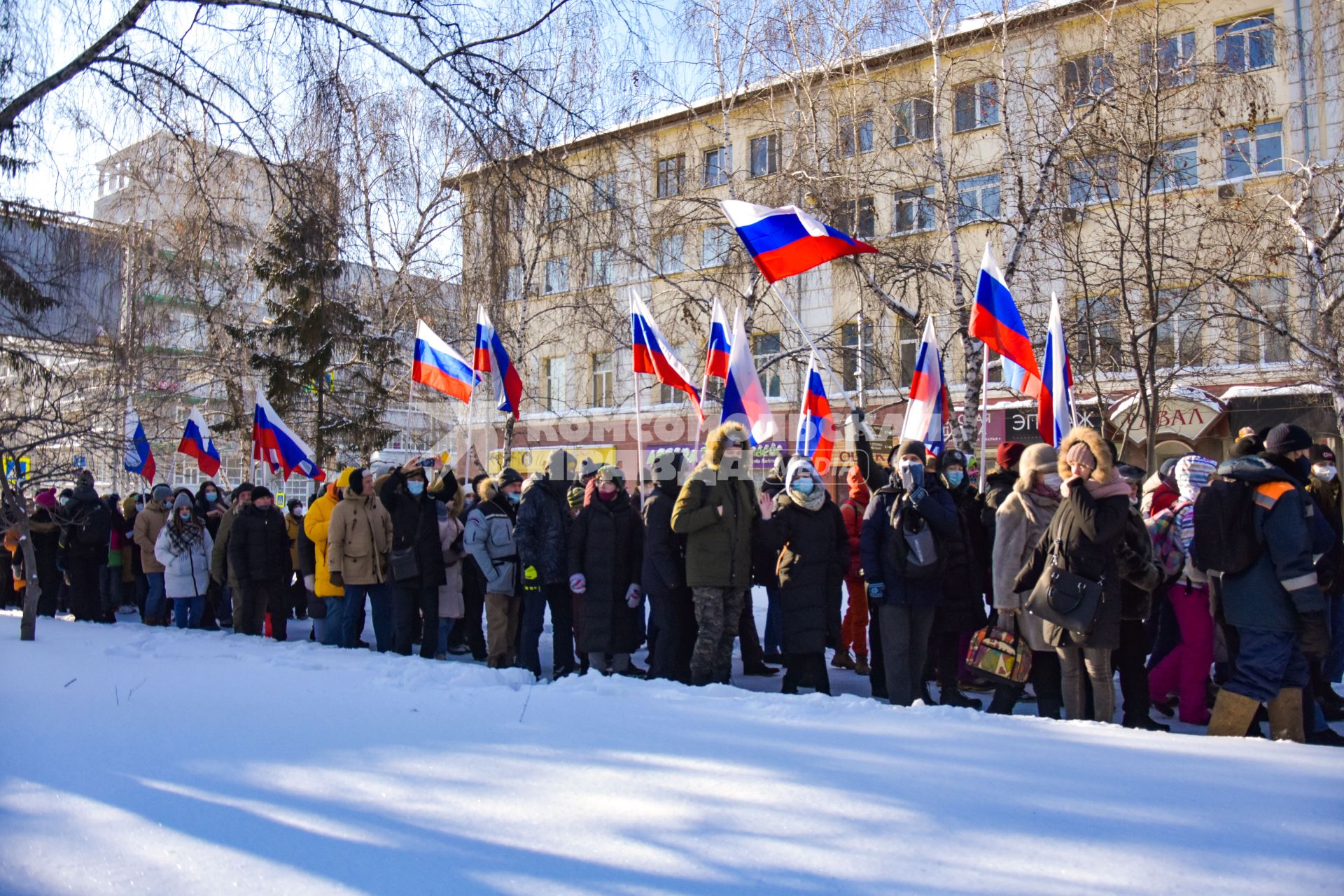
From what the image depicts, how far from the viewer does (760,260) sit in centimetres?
894

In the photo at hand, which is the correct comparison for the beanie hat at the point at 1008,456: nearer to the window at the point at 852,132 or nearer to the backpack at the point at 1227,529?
the backpack at the point at 1227,529

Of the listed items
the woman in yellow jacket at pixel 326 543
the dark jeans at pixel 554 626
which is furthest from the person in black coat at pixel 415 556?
the dark jeans at pixel 554 626

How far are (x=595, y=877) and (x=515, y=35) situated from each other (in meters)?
5.65

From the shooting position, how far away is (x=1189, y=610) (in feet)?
21.0

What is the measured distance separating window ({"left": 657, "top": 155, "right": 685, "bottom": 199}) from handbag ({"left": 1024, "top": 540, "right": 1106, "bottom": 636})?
896 centimetres

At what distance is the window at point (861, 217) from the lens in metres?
15.1

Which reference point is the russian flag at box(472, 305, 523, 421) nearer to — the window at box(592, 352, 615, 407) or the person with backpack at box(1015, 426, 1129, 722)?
the person with backpack at box(1015, 426, 1129, 722)

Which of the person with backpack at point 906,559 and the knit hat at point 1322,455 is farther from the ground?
the knit hat at point 1322,455

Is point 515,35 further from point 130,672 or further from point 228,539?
point 228,539

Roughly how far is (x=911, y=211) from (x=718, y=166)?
4142mm

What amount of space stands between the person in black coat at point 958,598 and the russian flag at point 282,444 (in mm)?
9412

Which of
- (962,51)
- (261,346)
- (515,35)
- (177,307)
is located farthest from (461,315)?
(515,35)

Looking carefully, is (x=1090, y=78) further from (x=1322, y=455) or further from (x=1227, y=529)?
(x=1227, y=529)

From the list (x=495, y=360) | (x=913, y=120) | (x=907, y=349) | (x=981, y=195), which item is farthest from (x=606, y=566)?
(x=907, y=349)
